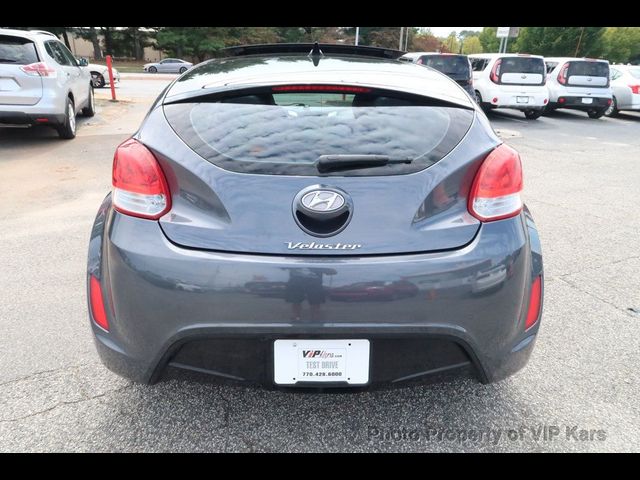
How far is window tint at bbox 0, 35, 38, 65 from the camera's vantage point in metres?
7.23

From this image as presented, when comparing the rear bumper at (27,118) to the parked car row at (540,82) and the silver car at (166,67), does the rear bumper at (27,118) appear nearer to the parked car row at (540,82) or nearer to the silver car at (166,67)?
the parked car row at (540,82)

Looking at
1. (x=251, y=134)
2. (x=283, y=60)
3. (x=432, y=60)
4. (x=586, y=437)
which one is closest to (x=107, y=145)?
(x=283, y=60)

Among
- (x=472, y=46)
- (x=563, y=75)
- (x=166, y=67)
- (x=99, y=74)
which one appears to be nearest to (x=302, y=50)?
(x=563, y=75)

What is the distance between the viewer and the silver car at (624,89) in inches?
562

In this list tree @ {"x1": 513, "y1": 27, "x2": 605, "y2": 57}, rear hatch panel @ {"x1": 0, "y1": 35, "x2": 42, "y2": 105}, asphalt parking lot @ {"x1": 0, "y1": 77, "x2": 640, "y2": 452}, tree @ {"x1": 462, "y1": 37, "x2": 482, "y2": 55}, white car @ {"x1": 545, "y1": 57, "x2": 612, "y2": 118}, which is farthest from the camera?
tree @ {"x1": 462, "y1": 37, "x2": 482, "y2": 55}

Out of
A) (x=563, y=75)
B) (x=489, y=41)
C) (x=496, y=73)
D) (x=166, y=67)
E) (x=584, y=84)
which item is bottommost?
(x=166, y=67)

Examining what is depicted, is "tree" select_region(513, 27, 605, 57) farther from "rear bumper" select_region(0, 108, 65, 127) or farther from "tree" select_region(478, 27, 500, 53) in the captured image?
"rear bumper" select_region(0, 108, 65, 127)

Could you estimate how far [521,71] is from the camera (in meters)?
12.9

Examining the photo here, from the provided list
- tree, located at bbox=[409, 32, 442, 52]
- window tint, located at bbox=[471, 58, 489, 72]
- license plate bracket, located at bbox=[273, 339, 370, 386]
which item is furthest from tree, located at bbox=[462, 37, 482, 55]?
license plate bracket, located at bbox=[273, 339, 370, 386]

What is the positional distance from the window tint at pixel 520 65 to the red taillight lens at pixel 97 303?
13.3 meters

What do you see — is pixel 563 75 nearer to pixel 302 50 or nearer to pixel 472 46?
pixel 302 50

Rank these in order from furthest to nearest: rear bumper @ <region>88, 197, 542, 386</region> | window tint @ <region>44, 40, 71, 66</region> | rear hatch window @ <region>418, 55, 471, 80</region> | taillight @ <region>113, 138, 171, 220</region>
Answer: rear hatch window @ <region>418, 55, 471, 80</region> < window tint @ <region>44, 40, 71, 66</region> < taillight @ <region>113, 138, 171, 220</region> < rear bumper @ <region>88, 197, 542, 386</region>

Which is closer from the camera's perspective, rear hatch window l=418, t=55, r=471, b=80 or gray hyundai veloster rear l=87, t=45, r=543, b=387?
gray hyundai veloster rear l=87, t=45, r=543, b=387

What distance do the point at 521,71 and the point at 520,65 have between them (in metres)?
0.16
